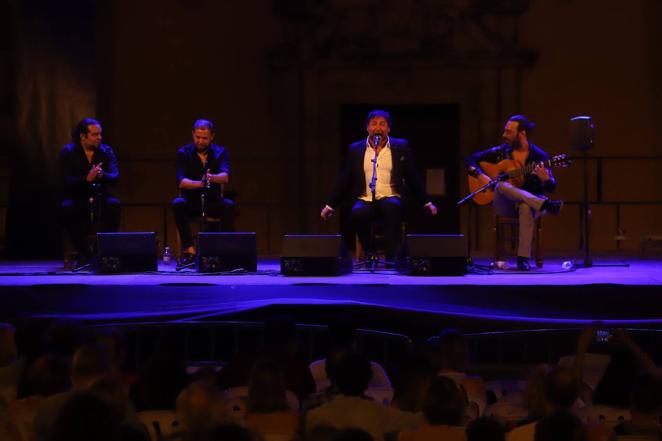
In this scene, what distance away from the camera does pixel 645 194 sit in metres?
10.2

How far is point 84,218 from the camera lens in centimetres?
698

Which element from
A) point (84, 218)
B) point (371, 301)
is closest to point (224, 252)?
A: point (84, 218)

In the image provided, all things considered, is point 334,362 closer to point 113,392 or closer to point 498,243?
point 113,392

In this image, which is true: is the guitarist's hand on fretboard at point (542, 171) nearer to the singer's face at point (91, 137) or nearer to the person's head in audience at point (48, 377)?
the singer's face at point (91, 137)

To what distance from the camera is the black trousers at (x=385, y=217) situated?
6.70 metres

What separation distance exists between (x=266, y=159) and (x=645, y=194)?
432 cm

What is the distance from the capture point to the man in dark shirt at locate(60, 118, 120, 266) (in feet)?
22.6

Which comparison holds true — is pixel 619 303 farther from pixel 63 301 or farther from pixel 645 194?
pixel 645 194

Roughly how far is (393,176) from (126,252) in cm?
208

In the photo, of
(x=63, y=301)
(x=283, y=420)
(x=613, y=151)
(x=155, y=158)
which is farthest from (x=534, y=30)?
(x=283, y=420)

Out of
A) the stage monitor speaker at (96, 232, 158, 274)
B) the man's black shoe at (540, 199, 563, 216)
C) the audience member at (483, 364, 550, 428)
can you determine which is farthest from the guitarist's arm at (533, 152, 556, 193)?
the audience member at (483, 364, 550, 428)

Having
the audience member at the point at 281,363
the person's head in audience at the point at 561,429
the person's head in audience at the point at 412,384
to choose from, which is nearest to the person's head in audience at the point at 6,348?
the audience member at the point at 281,363

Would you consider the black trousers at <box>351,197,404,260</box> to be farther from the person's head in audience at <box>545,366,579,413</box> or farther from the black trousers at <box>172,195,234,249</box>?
the person's head in audience at <box>545,366,579,413</box>

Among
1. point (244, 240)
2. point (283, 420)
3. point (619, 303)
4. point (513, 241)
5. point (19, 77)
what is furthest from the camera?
point (19, 77)
